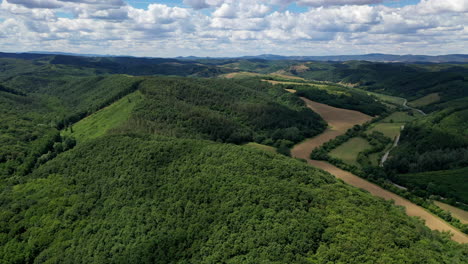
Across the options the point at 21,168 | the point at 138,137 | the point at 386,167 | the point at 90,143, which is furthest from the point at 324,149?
the point at 21,168

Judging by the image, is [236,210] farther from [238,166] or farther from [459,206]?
[459,206]

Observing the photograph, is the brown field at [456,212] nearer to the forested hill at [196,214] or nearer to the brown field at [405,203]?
the brown field at [405,203]

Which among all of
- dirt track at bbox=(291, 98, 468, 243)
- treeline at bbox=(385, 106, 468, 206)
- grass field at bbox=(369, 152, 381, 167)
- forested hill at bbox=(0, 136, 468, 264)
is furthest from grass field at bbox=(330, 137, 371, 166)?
forested hill at bbox=(0, 136, 468, 264)

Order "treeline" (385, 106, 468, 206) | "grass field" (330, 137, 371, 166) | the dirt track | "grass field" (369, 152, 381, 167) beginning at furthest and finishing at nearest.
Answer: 1. "grass field" (330, 137, 371, 166)
2. "grass field" (369, 152, 381, 167)
3. "treeline" (385, 106, 468, 206)
4. the dirt track

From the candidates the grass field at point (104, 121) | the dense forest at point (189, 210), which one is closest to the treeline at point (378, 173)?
the dense forest at point (189, 210)

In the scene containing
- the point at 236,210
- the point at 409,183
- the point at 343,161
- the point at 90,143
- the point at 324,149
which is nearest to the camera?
the point at 236,210

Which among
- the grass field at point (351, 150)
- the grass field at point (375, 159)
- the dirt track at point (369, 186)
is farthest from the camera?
the grass field at point (351, 150)

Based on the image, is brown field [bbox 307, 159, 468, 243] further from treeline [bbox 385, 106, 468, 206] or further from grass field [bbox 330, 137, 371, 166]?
treeline [bbox 385, 106, 468, 206]
